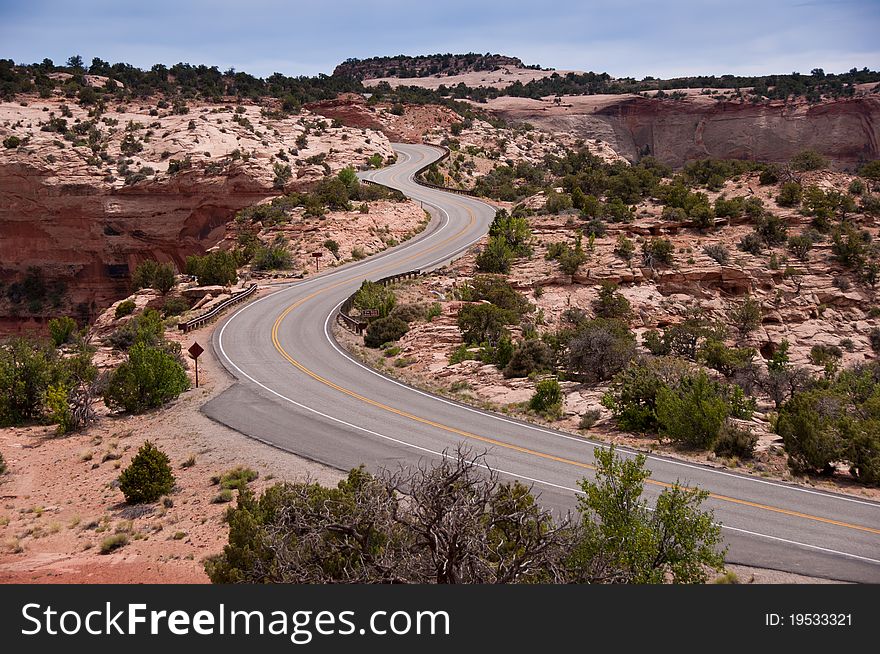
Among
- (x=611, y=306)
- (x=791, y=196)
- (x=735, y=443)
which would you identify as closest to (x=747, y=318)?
(x=611, y=306)

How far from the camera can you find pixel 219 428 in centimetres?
2084

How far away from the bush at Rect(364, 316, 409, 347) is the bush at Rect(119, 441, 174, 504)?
617 inches

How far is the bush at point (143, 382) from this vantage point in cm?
2277

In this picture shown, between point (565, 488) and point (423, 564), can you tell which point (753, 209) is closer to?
point (565, 488)

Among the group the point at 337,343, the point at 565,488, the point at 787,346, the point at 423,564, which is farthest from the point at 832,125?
the point at 423,564

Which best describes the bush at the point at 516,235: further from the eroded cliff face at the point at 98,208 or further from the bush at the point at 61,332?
the bush at the point at 61,332

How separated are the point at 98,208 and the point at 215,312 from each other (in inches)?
920

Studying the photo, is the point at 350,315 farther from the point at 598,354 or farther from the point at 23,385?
the point at 23,385

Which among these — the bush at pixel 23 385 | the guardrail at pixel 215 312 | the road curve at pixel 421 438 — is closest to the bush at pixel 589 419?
the road curve at pixel 421 438

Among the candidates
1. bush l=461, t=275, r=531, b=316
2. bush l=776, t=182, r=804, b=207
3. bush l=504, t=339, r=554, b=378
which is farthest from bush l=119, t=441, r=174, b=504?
bush l=776, t=182, r=804, b=207

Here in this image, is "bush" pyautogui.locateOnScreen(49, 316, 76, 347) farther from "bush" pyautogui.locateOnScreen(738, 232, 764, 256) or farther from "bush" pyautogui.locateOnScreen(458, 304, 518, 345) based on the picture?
"bush" pyautogui.locateOnScreen(738, 232, 764, 256)

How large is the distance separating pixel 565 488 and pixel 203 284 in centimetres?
3222

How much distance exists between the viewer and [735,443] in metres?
18.1

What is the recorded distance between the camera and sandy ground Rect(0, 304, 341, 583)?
12.7 metres
